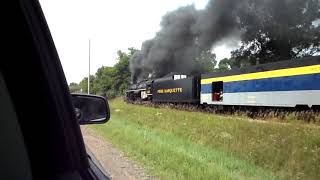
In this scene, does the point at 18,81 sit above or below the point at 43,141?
above

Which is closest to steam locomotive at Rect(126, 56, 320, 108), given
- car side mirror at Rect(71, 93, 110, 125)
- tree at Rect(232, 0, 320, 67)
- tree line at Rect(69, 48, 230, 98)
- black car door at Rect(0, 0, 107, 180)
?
tree at Rect(232, 0, 320, 67)

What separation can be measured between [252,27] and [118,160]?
36703mm

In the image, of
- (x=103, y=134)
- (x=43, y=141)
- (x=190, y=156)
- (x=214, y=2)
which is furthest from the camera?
(x=214, y=2)

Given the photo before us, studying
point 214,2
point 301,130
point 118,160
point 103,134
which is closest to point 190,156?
point 118,160

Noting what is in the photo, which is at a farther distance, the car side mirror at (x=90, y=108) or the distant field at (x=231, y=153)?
the distant field at (x=231, y=153)

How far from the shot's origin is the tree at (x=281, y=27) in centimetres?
4312

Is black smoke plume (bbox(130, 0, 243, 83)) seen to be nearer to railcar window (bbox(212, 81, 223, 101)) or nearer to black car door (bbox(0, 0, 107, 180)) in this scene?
railcar window (bbox(212, 81, 223, 101))

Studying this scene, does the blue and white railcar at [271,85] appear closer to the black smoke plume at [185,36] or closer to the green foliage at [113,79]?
the black smoke plume at [185,36]

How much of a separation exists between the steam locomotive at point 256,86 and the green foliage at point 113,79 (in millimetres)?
40965

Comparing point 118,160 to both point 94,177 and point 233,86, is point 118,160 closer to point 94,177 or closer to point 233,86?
point 94,177

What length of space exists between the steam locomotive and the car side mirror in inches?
906

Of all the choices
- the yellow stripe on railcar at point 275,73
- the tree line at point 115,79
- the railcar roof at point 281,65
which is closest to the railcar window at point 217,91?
the yellow stripe on railcar at point 275,73

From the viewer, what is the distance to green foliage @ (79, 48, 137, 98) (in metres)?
85.3

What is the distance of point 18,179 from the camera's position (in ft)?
6.02
